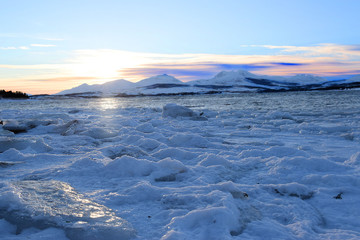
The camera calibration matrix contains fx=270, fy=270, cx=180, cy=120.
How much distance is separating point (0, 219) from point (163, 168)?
247 centimetres

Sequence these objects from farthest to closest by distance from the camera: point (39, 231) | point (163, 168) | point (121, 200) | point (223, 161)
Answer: point (223, 161)
point (163, 168)
point (121, 200)
point (39, 231)

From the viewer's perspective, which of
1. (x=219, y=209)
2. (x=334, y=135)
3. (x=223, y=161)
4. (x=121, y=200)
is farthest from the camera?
(x=334, y=135)

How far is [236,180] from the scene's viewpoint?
432 centimetres

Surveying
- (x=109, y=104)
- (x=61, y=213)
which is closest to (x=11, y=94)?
(x=109, y=104)

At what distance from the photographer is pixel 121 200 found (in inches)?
134

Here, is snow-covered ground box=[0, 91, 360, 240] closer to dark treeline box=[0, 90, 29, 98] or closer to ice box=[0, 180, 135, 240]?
ice box=[0, 180, 135, 240]

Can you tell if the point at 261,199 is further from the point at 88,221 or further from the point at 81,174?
the point at 81,174

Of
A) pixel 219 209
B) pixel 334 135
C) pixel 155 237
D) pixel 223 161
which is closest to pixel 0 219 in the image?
pixel 155 237

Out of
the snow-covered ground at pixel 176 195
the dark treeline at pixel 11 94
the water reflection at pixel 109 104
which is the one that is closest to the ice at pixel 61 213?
the snow-covered ground at pixel 176 195

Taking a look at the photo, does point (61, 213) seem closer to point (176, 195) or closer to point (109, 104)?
point (176, 195)

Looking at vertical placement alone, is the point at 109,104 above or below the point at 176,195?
below

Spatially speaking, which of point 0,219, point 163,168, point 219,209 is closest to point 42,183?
point 0,219

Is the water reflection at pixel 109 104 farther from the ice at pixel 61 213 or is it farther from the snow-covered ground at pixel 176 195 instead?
the ice at pixel 61 213

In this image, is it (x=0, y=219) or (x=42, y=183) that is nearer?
(x=0, y=219)
